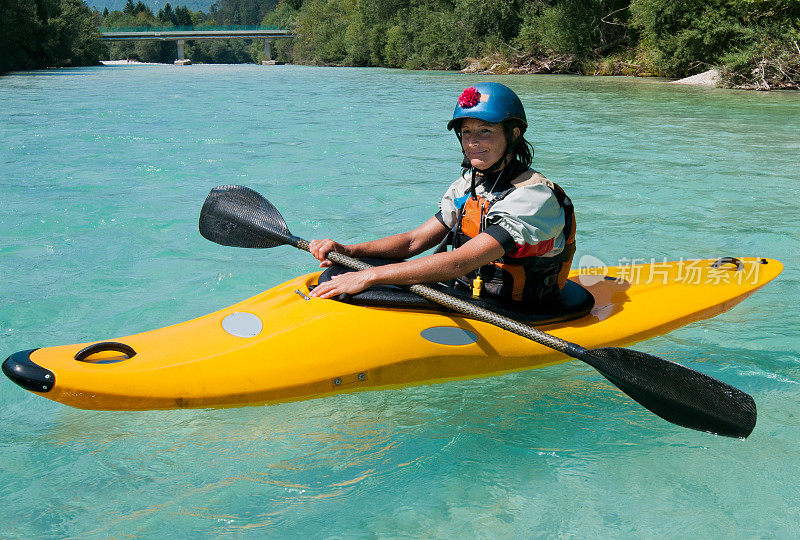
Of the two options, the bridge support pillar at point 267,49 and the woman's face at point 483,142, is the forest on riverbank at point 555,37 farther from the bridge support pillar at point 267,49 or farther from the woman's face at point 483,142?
the woman's face at point 483,142

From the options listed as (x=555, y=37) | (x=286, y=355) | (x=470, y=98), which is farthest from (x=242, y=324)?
(x=555, y=37)

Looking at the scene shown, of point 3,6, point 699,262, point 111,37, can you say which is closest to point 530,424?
point 699,262

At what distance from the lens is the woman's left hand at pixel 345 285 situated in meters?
2.78

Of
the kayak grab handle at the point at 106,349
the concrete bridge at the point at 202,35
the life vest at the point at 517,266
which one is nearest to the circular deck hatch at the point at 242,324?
the kayak grab handle at the point at 106,349

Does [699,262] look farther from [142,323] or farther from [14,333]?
[14,333]

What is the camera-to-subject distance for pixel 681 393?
250cm

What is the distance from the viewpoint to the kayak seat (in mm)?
2873

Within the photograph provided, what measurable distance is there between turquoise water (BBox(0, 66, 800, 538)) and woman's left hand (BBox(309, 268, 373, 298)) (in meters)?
0.46

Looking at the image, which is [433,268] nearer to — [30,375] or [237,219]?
[237,219]

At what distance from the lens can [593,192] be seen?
6.85m

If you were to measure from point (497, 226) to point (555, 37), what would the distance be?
25788 mm

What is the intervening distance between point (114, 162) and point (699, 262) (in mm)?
7083

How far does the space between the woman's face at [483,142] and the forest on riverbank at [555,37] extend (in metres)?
16.5

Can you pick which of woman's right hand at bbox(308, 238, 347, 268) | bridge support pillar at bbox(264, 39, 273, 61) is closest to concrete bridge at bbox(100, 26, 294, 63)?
bridge support pillar at bbox(264, 39, 273, 61)
